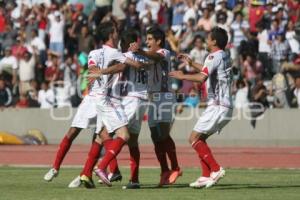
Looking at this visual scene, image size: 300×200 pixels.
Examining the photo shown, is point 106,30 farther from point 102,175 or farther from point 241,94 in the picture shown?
point 241,94

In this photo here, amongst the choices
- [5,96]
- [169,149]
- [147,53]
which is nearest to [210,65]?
[147,53]

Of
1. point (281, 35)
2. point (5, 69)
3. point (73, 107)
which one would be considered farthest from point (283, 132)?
point (5, 69)

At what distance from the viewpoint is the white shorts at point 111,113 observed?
49.1 ft

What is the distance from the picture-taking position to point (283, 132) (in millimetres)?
28062

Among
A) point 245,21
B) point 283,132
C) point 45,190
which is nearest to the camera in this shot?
point 45,190

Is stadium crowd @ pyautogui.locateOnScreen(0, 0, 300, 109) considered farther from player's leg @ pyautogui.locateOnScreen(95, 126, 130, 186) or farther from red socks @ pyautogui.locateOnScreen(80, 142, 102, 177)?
player's leg @ pyautogui.locateOnScreen(95, 126, 130, 186)

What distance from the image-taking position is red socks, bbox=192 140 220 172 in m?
14.8

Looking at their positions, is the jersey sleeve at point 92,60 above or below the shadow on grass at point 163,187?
above

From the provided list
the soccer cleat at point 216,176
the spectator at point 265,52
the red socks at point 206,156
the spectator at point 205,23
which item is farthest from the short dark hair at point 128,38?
the spectator at point 205,23

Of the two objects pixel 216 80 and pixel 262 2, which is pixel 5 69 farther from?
pixel 216 80

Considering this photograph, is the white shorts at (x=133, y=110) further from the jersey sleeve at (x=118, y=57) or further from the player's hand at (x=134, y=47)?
the player's hand at (x=134, y=47)

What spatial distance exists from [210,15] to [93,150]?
15.6 metres

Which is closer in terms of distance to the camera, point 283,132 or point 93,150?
point 93,150

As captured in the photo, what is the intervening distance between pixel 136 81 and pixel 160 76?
0.51 meters
